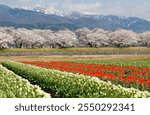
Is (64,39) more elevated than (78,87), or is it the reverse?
(78,87)

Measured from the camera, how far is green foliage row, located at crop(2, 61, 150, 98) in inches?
726

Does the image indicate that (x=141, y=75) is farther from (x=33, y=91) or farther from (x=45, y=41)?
(x=45, y=41)

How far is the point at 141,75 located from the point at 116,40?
132040mm

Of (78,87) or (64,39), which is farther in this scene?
(64,39)

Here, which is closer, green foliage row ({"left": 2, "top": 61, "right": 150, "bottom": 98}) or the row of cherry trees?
green foliage row ({"left": 2, "top": 61, "right": 150, "bottom": 98})

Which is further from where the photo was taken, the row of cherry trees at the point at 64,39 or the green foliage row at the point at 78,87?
the row of cherry trees at the point at 64,39

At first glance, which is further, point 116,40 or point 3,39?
point 116,40

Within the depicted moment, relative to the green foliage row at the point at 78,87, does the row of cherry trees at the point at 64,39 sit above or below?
below

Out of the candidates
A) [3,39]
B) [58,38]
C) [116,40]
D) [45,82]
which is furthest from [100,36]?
[45,82]

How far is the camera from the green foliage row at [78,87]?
18.4m

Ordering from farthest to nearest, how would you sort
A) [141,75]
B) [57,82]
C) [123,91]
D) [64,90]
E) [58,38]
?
[58,38]
[141,75]
[57,82]
[64,90]
[123,91]

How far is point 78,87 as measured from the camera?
24.8 meters

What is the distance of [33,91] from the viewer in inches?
745

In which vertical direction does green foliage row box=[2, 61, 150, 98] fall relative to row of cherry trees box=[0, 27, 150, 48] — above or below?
above
